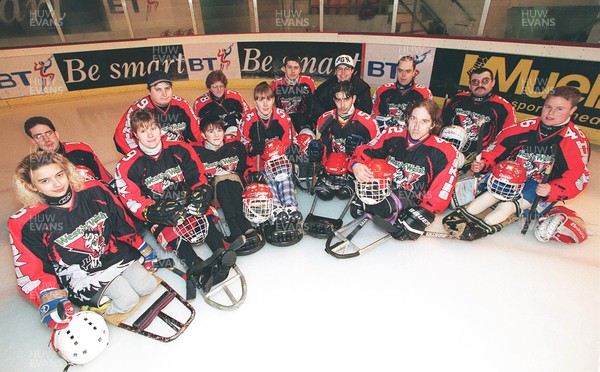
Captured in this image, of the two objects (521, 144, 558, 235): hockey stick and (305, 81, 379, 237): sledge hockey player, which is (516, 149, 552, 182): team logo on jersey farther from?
(305, 81, 379, 237): sledge hockey player

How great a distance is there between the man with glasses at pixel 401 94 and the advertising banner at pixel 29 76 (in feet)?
20.1

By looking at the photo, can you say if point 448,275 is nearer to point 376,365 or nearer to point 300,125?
point 376,365

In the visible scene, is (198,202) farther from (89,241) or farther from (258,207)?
(89,241)

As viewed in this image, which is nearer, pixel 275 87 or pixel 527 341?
pixel 527 341

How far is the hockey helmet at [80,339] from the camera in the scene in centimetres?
161

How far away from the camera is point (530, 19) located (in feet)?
14.5

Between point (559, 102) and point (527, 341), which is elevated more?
point (559, 102)

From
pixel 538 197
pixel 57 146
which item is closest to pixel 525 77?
pixel 538 197

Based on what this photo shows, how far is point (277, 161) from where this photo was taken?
2.67 m

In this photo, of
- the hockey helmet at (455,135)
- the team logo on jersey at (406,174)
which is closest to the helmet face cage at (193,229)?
the team logo on jersey at (406,174)

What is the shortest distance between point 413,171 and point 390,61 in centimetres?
364

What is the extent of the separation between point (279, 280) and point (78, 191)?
137cm

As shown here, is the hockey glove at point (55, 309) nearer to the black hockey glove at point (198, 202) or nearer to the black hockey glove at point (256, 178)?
the black hockey glove at point (198, 202)

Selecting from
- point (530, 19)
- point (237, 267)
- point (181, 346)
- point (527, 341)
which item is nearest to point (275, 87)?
point (237, 267)
